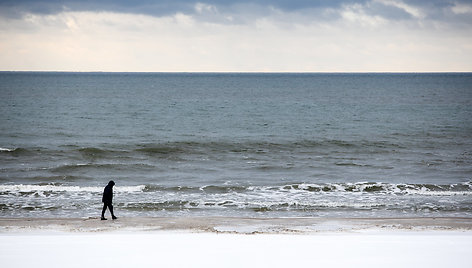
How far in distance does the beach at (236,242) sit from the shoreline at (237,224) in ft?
0.11

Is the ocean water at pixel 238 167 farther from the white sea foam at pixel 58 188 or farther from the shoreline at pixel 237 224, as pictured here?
the shoreline at pixel 237 224

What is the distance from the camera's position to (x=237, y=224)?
18031mm

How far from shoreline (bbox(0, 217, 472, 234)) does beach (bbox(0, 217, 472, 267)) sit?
0.03 m

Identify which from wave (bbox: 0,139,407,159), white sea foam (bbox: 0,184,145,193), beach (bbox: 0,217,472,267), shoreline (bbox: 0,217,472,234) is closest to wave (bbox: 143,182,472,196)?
white sea foam (bbox: 0,184,145,193)

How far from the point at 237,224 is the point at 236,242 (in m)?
2.95

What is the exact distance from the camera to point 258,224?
18109 mm

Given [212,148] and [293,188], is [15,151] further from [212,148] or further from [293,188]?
[293,188]

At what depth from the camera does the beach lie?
43.2ft

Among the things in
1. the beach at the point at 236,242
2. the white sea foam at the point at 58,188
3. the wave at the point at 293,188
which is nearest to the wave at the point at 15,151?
the wave at the point at 293,188

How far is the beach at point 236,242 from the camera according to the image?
13180 millimetres

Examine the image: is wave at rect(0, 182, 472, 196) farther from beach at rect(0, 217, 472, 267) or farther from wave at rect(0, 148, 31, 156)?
wave at rect(0, 148, 31, 156)

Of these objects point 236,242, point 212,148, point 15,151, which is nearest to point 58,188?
point 15,151

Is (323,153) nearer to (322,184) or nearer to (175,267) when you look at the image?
(322,184)

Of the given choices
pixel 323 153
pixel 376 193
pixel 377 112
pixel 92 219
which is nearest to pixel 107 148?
pixel 323 153
